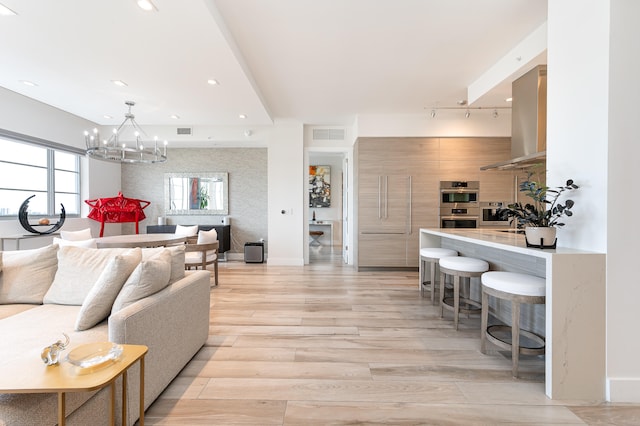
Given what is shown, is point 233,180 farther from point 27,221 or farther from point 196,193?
point 27,221

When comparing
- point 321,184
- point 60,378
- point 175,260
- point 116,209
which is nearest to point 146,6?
point 175,260

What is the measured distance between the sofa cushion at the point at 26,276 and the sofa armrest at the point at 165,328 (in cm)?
107

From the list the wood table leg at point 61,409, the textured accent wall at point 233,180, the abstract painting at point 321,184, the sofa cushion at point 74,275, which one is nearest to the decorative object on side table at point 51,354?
the wood table leg at point 61,409

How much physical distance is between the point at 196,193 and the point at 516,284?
6.39m

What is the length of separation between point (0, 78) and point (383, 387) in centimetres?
567

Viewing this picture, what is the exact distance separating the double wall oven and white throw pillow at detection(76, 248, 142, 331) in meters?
4.84

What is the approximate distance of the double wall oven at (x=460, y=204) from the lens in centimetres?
511

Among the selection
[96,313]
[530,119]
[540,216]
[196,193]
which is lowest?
[96,313]

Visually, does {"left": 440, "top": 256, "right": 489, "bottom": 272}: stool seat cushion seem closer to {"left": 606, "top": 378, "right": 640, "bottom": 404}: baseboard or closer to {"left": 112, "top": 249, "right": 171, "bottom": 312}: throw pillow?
{"left": 606, "top": 378, "right": 640, "bottom": 404}: baseboard

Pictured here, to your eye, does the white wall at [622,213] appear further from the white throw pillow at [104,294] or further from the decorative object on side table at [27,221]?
the decorative object on side table at [27,221]

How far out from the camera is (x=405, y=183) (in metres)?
5.20

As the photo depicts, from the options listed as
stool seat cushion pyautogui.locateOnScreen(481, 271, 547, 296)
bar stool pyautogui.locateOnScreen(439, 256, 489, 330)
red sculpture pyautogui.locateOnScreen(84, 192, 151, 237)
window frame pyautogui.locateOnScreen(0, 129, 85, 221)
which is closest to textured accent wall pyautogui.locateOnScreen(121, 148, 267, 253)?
window frame pyautogui.locateOnScreen(0, 129, 85, 221)

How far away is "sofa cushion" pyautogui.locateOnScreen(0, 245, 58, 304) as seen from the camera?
7.02 ft

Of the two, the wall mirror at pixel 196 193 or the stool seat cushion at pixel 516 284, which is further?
the wall mirror at pixel 196 193
